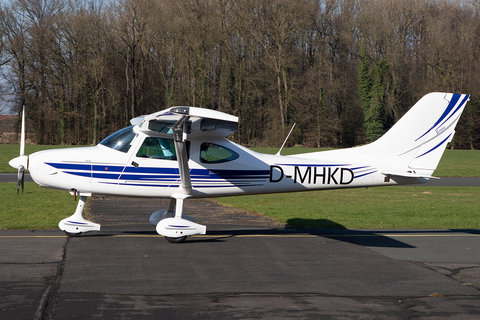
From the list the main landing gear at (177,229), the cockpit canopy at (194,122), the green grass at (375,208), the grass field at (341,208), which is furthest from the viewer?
the green grass at (375,208)

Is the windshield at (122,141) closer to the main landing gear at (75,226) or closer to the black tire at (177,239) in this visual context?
the main landing gear at (75,226)

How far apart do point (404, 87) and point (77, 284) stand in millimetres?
56579

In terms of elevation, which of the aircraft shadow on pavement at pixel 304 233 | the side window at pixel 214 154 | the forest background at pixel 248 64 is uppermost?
the forest background at pixel 248 64

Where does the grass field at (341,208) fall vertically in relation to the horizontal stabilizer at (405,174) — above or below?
below

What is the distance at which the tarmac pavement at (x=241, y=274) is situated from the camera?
218 inches

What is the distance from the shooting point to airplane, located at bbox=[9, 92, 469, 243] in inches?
369

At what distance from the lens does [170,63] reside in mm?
56625

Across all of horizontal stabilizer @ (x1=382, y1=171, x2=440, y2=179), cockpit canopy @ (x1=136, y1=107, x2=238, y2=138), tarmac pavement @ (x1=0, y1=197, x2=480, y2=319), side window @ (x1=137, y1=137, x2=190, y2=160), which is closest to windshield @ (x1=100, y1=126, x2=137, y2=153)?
side window @ (x1=137, y1=137, x2=190, y2=160)

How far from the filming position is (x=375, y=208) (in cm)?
1534

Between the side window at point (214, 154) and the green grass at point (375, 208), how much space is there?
3361 millimetres

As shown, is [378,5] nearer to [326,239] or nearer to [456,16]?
[456,16]

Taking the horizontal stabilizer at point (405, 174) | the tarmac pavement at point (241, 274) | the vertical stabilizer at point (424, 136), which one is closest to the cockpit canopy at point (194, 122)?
the tarmac pavement at point (241, 274)

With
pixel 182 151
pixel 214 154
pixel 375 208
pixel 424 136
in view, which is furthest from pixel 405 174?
pixel 375 208

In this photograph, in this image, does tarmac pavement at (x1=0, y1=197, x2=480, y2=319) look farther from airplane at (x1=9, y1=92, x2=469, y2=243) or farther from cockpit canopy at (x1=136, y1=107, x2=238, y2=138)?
cockpit canopy at (x1=136, y1=107, x2=238, y2=138)
